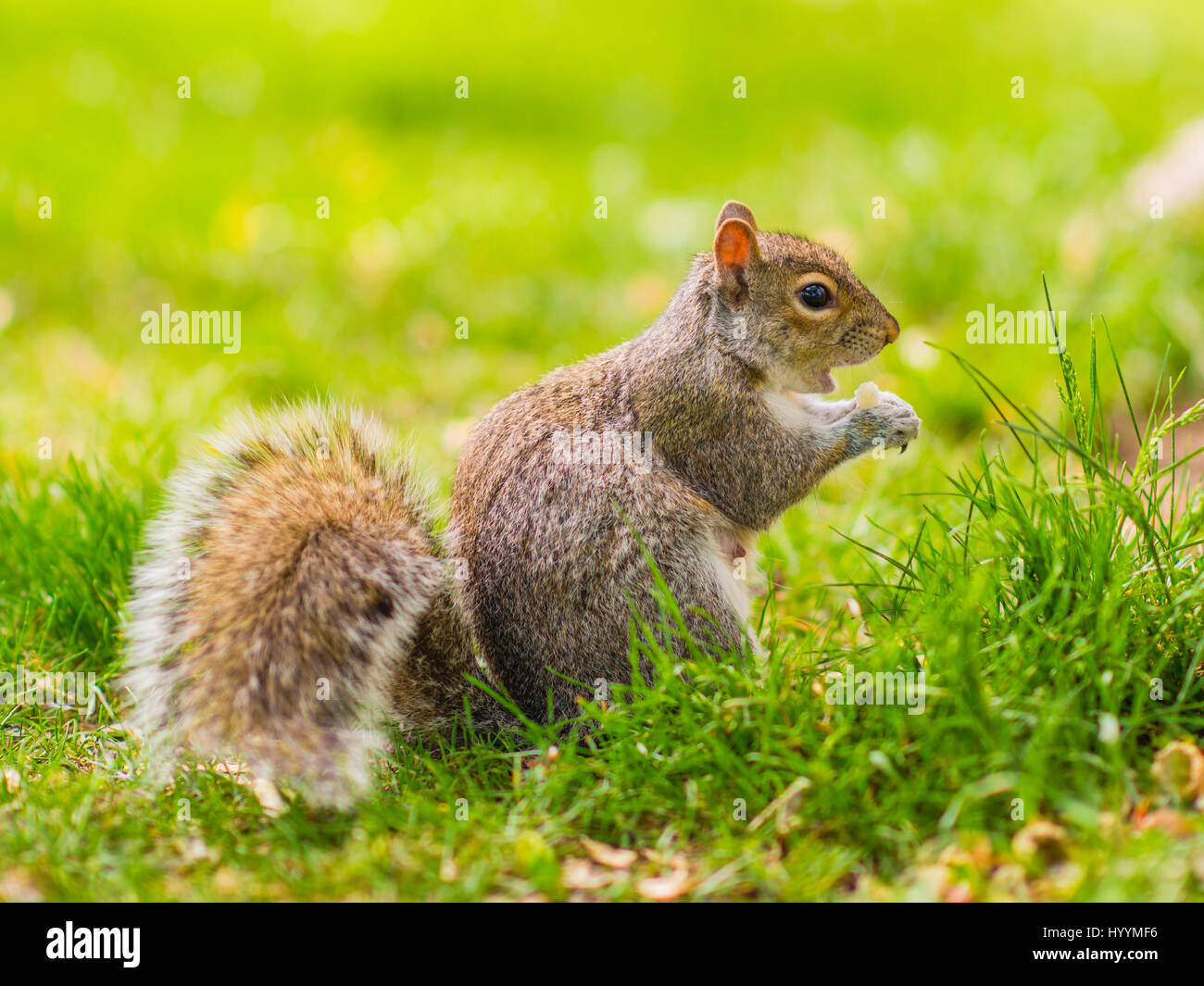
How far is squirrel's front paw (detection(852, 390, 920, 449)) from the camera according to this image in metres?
2.51

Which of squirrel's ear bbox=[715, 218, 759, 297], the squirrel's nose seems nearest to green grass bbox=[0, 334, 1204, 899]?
the squirrel's nose

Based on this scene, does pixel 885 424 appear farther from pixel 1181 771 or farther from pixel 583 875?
pixel 583 875

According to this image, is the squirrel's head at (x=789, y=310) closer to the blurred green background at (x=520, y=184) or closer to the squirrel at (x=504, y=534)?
the squirrel at (x=504, y=534)

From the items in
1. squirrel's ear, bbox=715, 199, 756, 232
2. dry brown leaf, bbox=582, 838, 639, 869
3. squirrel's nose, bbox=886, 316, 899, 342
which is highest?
squirrel's ear, bbox=715, 199, 756, 232

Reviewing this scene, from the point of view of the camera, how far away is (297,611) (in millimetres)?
1975

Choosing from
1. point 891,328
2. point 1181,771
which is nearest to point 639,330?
point 891,328

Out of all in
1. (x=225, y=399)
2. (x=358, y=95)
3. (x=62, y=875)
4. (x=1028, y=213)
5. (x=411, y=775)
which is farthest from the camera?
Result: (x=358, y=95)

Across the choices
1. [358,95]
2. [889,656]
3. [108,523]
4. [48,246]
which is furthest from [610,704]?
[358,95]

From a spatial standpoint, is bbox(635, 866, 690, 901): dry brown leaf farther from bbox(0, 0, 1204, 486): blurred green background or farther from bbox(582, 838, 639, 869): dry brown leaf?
bbox(0, 0, 1204, 486): blurred green background

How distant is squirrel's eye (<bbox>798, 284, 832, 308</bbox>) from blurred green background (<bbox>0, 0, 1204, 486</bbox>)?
49 cm

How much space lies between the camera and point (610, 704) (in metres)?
2.21

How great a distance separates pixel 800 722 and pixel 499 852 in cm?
52

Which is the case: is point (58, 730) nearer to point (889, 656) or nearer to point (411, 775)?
point (411, 775)

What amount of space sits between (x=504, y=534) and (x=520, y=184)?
3.95 m
